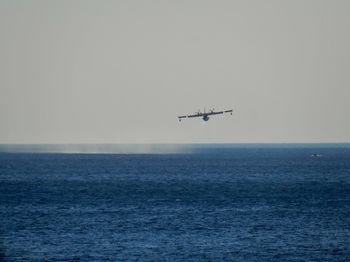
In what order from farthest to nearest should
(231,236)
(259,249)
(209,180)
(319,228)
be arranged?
(209,180)
(319,228)
(231,236)
(259,249)

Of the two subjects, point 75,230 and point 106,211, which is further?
point 106,211

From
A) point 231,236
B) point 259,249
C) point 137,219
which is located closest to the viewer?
point 259,249

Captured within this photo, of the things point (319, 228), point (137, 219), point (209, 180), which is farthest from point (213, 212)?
point (209, 180)

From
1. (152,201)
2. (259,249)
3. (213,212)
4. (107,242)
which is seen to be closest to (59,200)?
(152,201)

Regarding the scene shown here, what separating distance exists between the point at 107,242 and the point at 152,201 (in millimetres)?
46365

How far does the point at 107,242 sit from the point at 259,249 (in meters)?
15.4

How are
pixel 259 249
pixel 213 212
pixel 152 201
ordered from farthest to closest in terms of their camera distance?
pixel 152 201
pixel 213 212
pixel 259 249

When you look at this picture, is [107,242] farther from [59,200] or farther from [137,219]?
[59,200]

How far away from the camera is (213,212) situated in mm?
111125

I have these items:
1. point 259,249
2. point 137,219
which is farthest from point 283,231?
point 137,219

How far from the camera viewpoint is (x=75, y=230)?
91.1 m

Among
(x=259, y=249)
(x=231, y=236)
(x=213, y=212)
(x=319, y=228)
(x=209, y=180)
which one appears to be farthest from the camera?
(x=209, y=180)

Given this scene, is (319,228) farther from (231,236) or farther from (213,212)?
(213,212)

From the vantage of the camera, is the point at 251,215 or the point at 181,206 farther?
the point at 181,206
